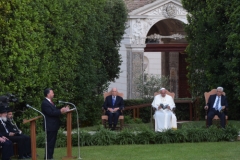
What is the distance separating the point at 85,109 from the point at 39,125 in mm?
3645

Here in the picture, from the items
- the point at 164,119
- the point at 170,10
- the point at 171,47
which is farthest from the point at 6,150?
the point at 171,47

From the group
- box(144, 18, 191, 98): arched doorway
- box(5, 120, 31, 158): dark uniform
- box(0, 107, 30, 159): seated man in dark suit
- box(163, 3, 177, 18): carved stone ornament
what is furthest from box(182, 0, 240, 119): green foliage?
box(144, 18, 191, 98): arched doorway

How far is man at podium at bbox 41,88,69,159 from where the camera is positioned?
14.3 m

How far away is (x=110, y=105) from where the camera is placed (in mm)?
20828

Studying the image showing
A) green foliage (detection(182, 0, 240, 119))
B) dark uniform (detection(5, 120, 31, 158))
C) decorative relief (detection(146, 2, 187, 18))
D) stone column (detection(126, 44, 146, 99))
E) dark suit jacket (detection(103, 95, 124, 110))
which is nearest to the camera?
dark uniform (detection(5, 120, 31, 158))

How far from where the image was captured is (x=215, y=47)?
2262 centimetres

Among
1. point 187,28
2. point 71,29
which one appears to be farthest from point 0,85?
point 187,28

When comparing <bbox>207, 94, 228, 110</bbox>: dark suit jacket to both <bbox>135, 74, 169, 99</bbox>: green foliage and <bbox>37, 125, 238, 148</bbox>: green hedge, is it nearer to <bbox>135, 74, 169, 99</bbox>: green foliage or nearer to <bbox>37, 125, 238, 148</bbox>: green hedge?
<bbox>37, 125, 238, 148</bbox>: green hedge

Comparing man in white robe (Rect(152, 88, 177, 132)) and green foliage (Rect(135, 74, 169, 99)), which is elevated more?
green foliage (Rect(135, 74, 169, 99))

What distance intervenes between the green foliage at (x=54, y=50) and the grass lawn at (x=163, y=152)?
195 cm

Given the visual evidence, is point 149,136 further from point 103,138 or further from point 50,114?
point 50,114

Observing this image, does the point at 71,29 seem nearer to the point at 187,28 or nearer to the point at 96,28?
the point at 96,28

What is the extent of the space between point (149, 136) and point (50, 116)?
12.8 feet

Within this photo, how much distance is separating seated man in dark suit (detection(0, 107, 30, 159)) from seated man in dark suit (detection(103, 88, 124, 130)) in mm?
5589
